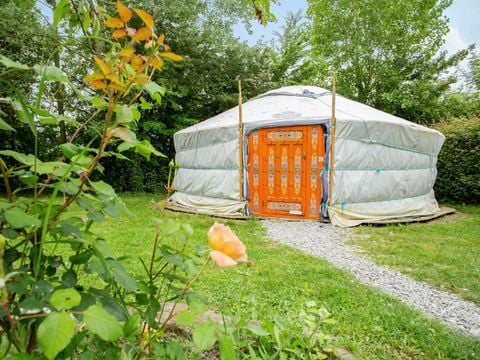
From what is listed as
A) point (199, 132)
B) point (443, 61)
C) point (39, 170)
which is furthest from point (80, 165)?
point (443, 61)

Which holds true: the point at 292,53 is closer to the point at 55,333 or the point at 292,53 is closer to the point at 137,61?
the point at 137,61

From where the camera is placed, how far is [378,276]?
2.67m

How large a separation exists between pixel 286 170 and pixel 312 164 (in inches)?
15.2

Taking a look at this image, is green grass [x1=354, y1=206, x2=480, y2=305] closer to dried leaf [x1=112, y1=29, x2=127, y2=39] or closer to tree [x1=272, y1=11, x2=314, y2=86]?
dried leaf [x1=112, y1=29, x2=127, y2=39]

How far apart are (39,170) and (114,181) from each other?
7886 mm

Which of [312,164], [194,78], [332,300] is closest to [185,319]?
[332,300]

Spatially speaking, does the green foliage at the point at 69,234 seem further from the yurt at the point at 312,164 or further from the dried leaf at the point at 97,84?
the yurt at the point at 312,164

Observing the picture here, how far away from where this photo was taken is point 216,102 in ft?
27.6

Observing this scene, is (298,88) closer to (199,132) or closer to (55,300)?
(199,132)

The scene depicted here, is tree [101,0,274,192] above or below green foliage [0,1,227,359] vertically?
above

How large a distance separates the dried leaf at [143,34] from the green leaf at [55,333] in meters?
0.32

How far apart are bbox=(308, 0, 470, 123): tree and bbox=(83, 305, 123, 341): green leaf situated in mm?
11078

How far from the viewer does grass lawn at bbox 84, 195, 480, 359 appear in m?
1.48

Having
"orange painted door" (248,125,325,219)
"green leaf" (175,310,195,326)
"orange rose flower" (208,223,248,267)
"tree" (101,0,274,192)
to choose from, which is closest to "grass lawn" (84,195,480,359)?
"green leaf" (175,310,195,326)
